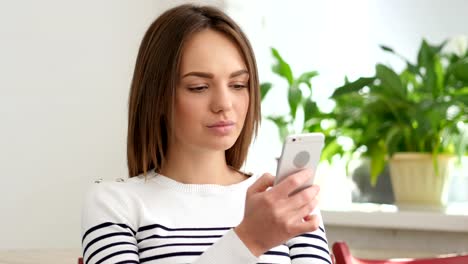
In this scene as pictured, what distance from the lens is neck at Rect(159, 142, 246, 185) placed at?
1.20 meters

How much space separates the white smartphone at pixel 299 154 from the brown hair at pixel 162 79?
215mm

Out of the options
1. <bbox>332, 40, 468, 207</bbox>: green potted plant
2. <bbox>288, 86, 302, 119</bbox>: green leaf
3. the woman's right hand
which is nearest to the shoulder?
the woman's right hand

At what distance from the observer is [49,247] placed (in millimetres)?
2521

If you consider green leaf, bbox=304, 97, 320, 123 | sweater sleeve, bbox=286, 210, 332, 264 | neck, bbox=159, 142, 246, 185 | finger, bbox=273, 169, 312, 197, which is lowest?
green leaf, bbox=304, 97, 320, 123

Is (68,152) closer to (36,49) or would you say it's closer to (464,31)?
(36,49)

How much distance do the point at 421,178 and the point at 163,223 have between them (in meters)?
1.56

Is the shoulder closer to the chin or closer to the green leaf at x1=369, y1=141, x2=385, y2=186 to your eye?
the chin

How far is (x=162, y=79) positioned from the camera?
114 cm

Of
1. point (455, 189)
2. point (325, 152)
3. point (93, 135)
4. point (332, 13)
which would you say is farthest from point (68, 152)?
point (455, 189)

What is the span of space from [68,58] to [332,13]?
105 centimetres

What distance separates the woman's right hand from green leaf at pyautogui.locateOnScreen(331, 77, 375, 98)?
1.61 metres

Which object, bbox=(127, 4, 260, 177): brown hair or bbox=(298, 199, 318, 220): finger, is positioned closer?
bbox=(298, 199, 318, 220): finger

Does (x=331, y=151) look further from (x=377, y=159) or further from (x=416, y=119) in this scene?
(x=416, y=119)

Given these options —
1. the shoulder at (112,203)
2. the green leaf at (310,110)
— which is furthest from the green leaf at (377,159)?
the shoulder at (112,203)
